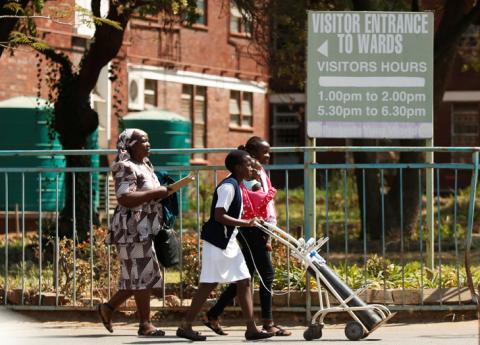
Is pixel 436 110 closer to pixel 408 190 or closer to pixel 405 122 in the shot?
pixel 408 190

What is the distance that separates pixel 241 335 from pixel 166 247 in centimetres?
110

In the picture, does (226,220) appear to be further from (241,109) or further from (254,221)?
(241,109)

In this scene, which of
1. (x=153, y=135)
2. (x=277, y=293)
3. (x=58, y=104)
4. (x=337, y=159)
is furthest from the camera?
(x=337, y=159)

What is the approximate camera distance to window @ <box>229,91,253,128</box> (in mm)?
42281

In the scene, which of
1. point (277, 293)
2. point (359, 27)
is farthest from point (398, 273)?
point (359, 27)

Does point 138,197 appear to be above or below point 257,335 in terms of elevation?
above

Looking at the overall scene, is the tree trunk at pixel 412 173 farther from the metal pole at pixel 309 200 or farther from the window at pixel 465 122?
the window at pixel 465 122

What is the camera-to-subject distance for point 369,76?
1354 cm

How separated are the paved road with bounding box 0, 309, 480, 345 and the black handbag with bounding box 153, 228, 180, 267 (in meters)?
0.64

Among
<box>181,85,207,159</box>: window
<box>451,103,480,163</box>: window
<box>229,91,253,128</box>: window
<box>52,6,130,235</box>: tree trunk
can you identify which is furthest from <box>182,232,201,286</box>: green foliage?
<box>451,103,480,163</box>: window

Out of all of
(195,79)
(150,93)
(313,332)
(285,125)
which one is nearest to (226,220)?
(313,332)

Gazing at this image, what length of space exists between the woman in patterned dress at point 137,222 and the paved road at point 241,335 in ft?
1.25

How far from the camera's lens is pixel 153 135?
1339 inches

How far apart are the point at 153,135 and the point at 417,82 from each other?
20778 mm
